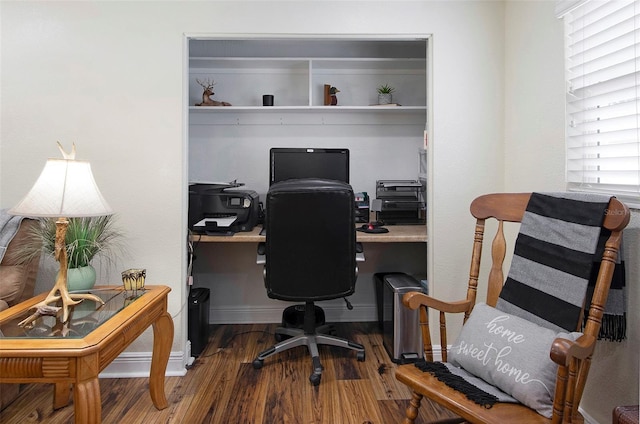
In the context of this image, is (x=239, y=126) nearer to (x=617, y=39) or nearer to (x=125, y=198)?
(x=125, y=198)

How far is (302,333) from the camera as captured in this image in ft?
7.57

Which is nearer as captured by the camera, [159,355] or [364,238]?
[159,355]

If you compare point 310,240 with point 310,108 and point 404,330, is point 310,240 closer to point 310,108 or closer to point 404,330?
point 404,330

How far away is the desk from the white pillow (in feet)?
4.16

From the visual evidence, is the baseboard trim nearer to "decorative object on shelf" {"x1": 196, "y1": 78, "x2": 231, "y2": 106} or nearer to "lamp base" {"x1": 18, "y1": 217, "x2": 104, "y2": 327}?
"lamp base" {"x1": 18, "y1": 217, "x2": 104, "y2": 327}

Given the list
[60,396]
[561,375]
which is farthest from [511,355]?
[60,396]

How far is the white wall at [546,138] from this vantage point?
137cm

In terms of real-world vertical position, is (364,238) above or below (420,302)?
above

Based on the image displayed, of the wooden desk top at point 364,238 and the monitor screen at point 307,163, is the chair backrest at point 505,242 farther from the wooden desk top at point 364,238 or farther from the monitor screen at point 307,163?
the monitor screen at point 307,163

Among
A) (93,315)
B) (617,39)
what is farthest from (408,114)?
(93,315)

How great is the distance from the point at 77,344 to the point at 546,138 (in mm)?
2127

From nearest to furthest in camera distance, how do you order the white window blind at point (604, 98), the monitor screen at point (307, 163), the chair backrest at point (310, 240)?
the white window blind at point (604, 98), the chair backrest at point (310, 240), the monitor screen at point (307, 163)

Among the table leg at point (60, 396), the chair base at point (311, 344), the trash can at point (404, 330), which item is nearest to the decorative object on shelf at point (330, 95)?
the trash can at point (404, 330)

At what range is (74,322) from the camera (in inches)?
52.6
